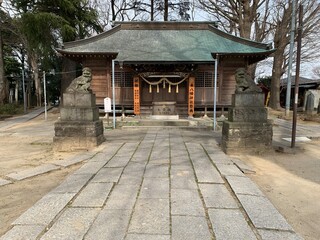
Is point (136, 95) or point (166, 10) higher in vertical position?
point (166, 10)

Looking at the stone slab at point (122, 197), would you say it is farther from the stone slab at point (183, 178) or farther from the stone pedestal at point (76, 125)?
the stone pedestal at point (76, 125)

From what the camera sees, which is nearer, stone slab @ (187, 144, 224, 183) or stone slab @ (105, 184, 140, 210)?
stone slab @ (105, 184, 140, 210)

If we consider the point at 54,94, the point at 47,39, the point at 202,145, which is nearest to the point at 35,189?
the point at 202,145

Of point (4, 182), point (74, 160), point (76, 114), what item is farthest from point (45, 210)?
point (76, 114)

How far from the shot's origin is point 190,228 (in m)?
2.43

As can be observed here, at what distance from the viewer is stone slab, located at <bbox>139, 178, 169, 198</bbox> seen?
325cm

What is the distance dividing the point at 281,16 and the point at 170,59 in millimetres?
12844

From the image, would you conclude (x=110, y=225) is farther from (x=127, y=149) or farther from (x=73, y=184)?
(x=127, y=149)

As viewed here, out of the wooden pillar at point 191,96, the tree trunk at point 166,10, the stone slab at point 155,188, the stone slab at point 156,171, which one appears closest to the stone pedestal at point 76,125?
the stone slab at point 156,171

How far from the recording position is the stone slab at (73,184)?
340 centimetres

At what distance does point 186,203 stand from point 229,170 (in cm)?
169

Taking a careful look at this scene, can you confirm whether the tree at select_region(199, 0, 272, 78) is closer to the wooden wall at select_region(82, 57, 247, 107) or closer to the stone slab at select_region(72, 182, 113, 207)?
the wooden wall at select_region(82, 57, 247, 107)

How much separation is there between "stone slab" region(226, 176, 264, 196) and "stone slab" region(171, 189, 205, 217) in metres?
0.63

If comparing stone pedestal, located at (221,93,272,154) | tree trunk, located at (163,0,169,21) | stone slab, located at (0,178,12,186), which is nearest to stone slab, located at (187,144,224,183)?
stone pedestal, located at (221,93,272,154)
